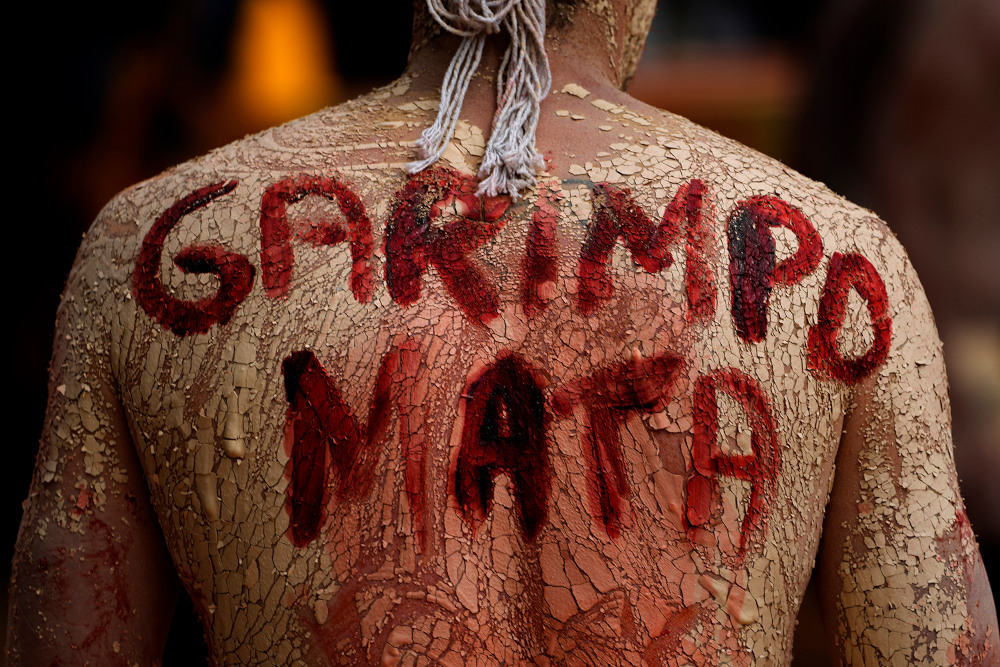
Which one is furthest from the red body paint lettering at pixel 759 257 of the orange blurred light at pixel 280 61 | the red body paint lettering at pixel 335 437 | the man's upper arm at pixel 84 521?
the orange blurred light at pixel 280 61

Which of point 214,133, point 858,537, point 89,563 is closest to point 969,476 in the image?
point 858,537

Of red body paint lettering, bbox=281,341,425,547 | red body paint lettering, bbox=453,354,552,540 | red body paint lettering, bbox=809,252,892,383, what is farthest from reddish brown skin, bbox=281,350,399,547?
red body paint lettering, bbox=809,252,892,383

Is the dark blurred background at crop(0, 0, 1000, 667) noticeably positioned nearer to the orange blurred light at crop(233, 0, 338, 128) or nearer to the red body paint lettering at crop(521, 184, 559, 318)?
the orange blurred light at crop(233, 0, 338, 128)

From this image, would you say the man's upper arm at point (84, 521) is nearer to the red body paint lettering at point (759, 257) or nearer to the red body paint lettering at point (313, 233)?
the red body paint lettering at point (313, 233)

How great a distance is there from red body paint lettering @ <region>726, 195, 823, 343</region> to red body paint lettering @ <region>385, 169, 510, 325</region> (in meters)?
0.28

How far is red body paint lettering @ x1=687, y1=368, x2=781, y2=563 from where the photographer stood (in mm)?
984

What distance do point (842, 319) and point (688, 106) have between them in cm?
273

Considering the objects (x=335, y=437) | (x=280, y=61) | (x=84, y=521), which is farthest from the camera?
(x=280, y=61)

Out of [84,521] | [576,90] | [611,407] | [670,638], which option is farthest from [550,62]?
[84,521]

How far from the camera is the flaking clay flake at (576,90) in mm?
1130

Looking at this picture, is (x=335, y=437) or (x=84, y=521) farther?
(x=84, y=521)

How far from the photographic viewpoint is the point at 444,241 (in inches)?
39.5

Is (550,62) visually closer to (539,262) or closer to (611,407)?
(539,262)

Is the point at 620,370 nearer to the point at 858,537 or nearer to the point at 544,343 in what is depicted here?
the point at 544,343
